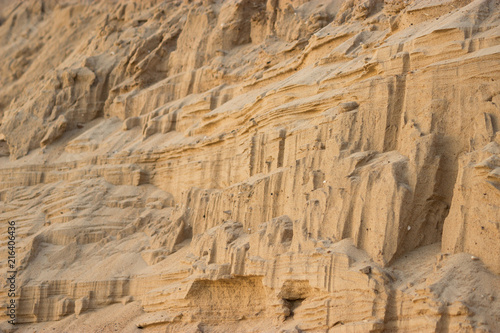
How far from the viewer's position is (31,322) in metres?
25.3

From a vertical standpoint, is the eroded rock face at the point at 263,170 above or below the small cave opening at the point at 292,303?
above

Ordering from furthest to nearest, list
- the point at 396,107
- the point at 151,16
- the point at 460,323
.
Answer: the point at 151,16, the point at 396,107, the point at 460,323

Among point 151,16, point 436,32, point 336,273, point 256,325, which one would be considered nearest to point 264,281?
point 256,325

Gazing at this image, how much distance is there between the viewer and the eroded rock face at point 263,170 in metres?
16.4

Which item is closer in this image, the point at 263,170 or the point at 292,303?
the point at 292,303

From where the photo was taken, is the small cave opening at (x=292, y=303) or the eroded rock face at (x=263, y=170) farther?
the small cave opening at (x=292, y=303)

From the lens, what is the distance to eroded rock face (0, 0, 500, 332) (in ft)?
53.8

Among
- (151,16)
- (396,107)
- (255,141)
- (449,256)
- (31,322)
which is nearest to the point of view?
(449,256)

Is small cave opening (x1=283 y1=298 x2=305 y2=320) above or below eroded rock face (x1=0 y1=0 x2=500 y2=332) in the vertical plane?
below

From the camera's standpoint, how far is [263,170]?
2273cm

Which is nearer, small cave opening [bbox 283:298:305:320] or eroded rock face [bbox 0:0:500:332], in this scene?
eroded rock face [bbox 0:0:500:332]

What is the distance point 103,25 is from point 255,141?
18.0 m

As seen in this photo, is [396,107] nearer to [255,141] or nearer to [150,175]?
[255,141]

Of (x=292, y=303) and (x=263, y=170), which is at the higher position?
(x=263, y=170)
